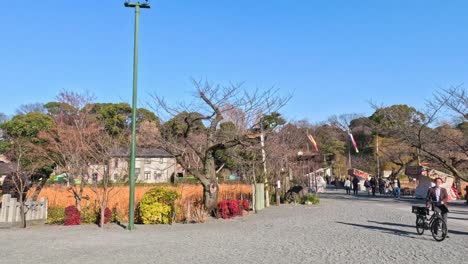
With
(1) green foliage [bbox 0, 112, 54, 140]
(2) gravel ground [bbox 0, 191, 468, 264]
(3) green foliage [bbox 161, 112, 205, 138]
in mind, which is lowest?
(2) gravel ground [bbox 0, 191, 468, 264]

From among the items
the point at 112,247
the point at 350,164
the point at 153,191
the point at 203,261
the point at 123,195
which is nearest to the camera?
the point at 203,261

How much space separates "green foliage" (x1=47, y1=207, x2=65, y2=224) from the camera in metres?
14.6

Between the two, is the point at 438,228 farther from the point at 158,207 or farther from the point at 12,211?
the point at 12,211

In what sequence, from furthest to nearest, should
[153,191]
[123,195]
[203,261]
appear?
[123,195], [153,191], [203,261]

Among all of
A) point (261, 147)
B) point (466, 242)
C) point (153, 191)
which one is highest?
point (261, 147)

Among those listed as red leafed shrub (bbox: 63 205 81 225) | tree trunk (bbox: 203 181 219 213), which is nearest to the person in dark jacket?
tree trunk (bbox: 203 181 219 213)

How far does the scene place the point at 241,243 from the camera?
9.62m

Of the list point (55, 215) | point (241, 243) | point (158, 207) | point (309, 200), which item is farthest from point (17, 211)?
point (309, 200)

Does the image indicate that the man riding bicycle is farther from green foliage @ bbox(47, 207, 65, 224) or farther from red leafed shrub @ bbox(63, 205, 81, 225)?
green foliage @ bbox(47, 207, 65, 224)

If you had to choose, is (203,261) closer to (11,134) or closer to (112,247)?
(112,247)

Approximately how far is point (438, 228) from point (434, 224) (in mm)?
163

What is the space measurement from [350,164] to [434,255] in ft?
178

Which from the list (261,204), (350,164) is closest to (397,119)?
(261,204)

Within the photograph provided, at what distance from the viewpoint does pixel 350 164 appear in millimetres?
60406
